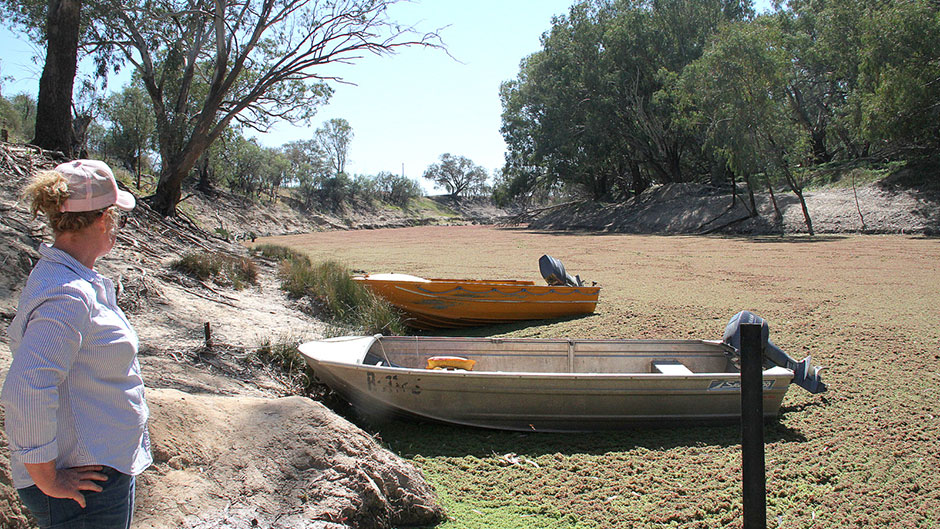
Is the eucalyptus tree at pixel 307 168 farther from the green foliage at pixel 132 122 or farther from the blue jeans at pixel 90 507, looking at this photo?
the blue jeans at pixel 90 507

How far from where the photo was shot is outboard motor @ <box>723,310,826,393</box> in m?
5.71

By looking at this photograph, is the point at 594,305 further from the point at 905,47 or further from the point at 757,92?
the point at 905,47

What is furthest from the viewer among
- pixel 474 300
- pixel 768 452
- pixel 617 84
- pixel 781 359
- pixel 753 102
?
pixel 617 84

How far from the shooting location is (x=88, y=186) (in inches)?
73.2

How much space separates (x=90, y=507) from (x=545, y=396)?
13.4ft

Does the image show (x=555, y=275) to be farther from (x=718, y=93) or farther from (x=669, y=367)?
(x=718, y=93)

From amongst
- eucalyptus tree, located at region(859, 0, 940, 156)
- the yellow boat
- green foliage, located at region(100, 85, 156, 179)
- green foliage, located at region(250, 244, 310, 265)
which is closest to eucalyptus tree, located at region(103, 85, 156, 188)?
green foliage, located at region(100, 85, 156, 179)

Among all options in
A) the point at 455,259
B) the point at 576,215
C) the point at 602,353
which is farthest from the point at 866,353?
the point at 576,215

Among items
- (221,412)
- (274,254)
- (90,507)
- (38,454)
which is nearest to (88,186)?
(38,454)

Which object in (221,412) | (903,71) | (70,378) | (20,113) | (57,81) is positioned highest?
(20,113)

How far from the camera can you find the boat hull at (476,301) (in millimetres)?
9719

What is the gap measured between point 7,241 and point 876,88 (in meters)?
28.9

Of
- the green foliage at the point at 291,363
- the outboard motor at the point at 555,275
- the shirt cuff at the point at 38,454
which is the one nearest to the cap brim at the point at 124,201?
the shirt cuff at the point at 38,454

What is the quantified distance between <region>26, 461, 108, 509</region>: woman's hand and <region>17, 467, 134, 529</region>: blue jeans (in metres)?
0.03
